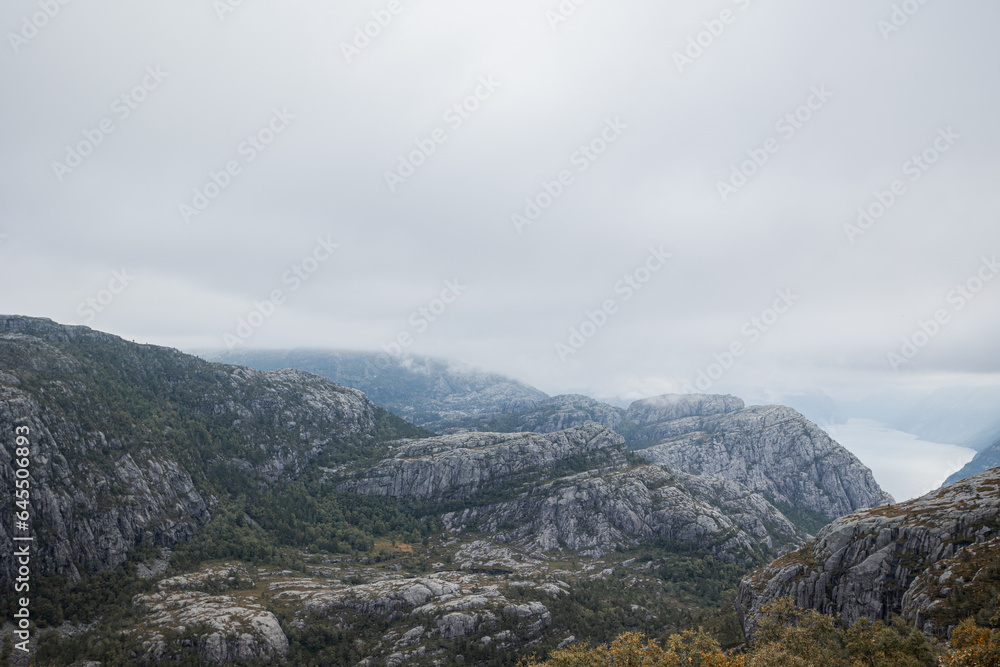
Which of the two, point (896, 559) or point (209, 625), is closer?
point (896, 559)

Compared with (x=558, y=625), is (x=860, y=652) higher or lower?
higher

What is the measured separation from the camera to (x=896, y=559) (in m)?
109

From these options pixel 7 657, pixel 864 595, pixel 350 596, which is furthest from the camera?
pixel 350 596

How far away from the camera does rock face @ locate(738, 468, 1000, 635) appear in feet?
309

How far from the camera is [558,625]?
170 meters

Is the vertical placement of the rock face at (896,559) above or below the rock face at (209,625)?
above

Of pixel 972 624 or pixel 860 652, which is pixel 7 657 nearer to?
pixel 860 652

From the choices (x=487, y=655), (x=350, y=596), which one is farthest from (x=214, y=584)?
(x=487, y=655)

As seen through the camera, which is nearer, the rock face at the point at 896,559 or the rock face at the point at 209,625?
the rock face at the point at 896,559

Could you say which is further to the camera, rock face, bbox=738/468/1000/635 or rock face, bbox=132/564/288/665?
rock face, bbox=132/564/288/665

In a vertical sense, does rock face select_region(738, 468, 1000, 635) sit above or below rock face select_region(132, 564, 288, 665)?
above

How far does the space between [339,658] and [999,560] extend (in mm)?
180737

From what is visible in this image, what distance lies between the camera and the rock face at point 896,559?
94.1m

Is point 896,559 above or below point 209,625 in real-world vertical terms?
above
